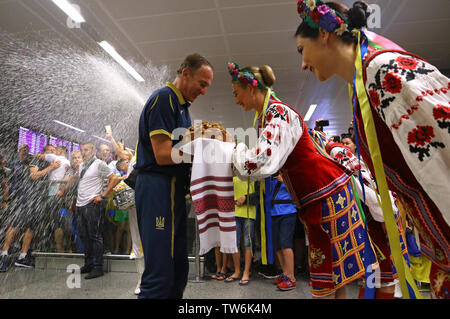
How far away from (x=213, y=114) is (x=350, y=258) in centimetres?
793

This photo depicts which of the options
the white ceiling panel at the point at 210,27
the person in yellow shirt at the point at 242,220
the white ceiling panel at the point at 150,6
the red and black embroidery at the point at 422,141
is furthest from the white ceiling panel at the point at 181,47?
the red and black embroidery at the point at 422,141

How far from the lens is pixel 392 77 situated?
0.72 metres

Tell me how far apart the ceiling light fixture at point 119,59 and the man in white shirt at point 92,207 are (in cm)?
218

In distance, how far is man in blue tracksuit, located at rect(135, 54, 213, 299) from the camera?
141 cm

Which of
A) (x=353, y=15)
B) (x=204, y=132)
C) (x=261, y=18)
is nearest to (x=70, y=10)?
(x=261, y=18)

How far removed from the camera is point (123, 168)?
417cm

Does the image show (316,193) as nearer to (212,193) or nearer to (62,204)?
(212,193)

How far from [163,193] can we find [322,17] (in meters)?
1.03

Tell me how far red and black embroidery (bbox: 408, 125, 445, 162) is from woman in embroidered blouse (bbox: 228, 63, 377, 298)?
711 millimetres

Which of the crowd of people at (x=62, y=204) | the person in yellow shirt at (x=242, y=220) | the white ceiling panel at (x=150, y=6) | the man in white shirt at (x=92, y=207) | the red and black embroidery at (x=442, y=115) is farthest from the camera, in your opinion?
the white ceiling panel at (x=150, y=6)

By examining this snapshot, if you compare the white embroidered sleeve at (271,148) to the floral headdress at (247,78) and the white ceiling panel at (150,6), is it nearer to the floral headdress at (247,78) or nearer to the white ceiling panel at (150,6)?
the floral headdress at (247,78)

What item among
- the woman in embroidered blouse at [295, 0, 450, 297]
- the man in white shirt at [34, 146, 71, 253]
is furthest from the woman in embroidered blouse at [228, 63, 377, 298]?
the man in white shirt at [34, 146, 71, 253]

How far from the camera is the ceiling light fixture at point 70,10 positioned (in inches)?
162

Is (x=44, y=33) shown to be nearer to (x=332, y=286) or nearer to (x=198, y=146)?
(x=198, y=146)
